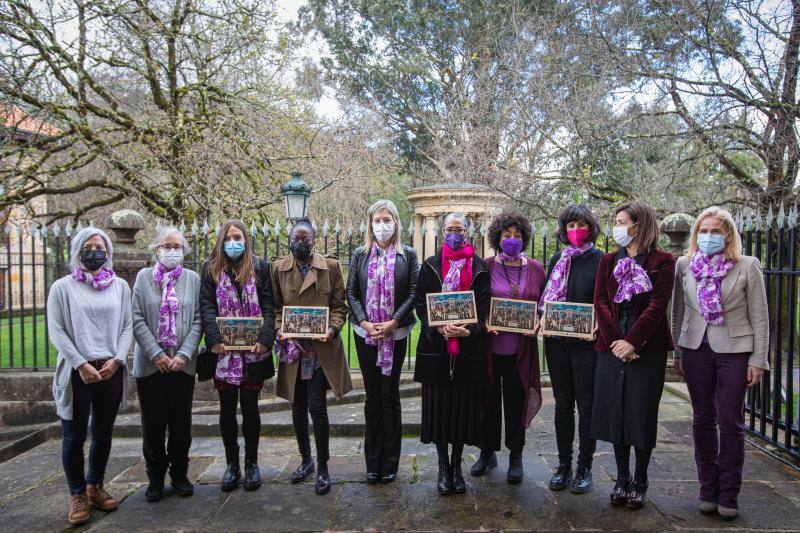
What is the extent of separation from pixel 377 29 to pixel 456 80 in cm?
489

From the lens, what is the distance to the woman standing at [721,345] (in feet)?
12.0

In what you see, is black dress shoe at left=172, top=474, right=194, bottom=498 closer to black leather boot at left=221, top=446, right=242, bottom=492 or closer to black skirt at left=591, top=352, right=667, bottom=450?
black leather boot at left=221, top=446, right=242, bottom=492

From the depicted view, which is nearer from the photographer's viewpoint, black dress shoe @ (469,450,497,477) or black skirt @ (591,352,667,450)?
black skirt @ (591,352,667,450)

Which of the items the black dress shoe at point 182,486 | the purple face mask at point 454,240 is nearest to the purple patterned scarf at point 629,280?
the purple face mask at point 454,240

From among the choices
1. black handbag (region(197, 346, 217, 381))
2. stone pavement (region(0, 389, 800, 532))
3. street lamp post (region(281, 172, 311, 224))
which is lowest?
stone pavement (region(0, 389, 800, 532))

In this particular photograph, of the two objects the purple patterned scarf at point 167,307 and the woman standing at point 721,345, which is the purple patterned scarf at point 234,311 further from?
the woman standing at point 721,345

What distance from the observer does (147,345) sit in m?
3.96

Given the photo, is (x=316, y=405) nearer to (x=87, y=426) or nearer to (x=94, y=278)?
(x=87, y=426)

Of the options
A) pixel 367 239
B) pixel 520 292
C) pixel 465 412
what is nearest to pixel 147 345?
pixel 367 239

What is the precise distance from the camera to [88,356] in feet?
12.4

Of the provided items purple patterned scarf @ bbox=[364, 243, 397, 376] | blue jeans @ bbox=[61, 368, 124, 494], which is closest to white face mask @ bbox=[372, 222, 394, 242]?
purple patterned scarf @ bbox=[364, 243, 397, 376]

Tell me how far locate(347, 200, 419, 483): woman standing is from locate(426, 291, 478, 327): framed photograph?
297 millimetres

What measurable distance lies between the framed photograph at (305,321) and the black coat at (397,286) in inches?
10.2

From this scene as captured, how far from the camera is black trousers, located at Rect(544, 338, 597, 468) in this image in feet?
13.2
